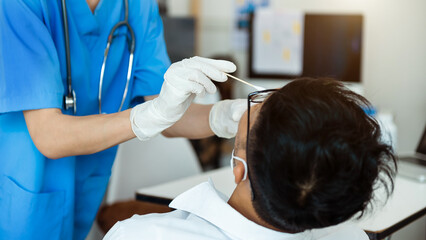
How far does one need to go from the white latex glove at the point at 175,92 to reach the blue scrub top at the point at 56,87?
0.63 ft

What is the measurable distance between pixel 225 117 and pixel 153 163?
91 cm

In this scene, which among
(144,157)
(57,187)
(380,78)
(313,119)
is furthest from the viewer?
(380,78)

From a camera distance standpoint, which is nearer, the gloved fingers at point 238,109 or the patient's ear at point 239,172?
the patient's ear at point 239,172

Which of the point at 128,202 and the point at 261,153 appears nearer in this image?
the point at 261,153

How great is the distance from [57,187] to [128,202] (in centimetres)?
95

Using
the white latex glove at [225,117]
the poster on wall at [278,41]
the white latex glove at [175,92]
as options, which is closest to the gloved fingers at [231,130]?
the white latex glove at [225,117]

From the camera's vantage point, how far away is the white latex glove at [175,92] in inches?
38.6

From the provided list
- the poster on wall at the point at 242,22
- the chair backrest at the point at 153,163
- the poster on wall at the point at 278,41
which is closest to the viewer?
the chair backrest at the point at 153,163

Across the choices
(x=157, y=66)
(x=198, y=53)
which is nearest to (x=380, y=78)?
(x=198, y=53)

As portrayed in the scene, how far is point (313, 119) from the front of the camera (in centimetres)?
83

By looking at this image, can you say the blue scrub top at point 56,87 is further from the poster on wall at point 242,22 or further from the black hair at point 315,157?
the poster on wall at point 242,22

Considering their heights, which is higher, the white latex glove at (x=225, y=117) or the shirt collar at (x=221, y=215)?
the white latex glove at (x=225, y=117)

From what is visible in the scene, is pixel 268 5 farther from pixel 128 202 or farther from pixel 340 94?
pixel 340 94

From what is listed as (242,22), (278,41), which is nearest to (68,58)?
(278,41)
